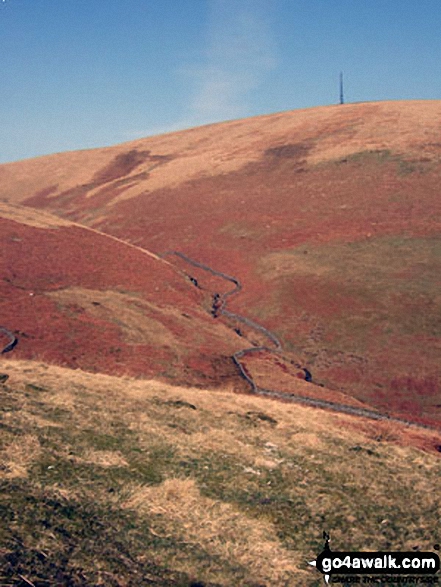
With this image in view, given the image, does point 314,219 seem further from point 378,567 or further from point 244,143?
point 378,567

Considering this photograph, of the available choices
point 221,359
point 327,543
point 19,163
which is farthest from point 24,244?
point 19,163

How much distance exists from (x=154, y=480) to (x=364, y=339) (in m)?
21.1

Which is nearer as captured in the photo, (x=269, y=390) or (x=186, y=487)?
(x=186, y=487)

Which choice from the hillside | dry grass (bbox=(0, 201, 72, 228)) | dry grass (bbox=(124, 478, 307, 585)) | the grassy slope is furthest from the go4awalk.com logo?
dry grass (bbox=(0, 201, 72, 228))

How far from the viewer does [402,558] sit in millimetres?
8984

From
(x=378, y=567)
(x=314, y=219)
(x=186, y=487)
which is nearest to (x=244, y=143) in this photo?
(x=314, y=219)

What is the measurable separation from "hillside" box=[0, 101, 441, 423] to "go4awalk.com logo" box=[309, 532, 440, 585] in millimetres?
12975

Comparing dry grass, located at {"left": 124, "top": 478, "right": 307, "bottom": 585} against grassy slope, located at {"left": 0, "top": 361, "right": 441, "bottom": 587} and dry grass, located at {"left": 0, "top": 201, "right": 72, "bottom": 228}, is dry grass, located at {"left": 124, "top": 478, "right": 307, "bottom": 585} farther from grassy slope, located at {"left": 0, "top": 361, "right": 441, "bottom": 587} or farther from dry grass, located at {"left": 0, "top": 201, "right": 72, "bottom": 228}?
dry grass, located at {"left": 0, "top": 201, "right": 72, "bottom": 228}

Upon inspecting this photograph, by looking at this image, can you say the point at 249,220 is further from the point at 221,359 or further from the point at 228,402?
the point at 228,402

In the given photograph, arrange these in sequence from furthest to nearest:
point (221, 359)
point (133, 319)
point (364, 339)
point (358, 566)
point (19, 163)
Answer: point (19, 163) < point (364, 339) < point (133, 319) < point (221, 359) < point (358, 566)

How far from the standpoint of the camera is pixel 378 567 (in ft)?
28.4

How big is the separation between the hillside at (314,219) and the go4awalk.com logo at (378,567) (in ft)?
42.6

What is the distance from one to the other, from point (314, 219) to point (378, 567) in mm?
40488

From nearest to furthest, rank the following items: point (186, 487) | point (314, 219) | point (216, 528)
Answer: point (216, 528) → point (186, 487) → point (314, 219)
